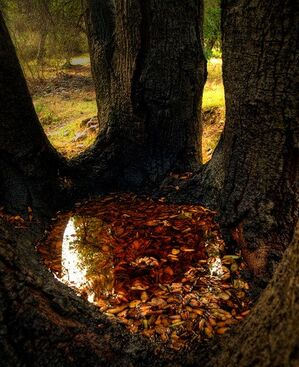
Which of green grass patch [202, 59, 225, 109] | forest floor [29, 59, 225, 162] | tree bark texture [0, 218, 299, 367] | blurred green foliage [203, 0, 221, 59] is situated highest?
blurred green foliage [203, 0, 221, 59]

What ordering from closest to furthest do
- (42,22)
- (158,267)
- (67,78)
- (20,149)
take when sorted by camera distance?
1. (158,267)
2. (20,149)
3. (42,22)
4. (67,78)

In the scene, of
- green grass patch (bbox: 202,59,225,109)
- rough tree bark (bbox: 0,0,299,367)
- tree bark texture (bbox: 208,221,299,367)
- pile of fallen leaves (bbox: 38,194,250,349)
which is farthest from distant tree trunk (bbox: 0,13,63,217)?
green grass patch (bbox: 202,59,225,109)

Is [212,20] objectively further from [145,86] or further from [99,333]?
[99,333]

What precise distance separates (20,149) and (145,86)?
4.72ft

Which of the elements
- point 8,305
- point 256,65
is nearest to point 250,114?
point 256,65

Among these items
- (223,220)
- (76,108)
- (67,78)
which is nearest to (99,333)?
(223,220)

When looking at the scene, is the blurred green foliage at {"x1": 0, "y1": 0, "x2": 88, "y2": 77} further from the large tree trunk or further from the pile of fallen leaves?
the pile of fallen leaves

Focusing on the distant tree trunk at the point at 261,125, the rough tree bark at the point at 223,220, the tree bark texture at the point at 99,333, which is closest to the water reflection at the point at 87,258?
the rough tree bark at the point at 223,220

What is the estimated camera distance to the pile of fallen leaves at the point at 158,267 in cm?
255

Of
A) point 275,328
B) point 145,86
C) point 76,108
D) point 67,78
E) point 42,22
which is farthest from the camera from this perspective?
point 67,78

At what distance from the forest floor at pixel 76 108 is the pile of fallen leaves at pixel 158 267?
2832 millimetres

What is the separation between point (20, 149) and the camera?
11.8 ft

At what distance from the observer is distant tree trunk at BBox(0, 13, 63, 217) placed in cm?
339

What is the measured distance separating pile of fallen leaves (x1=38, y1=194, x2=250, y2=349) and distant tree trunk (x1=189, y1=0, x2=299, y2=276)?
0.36 m
